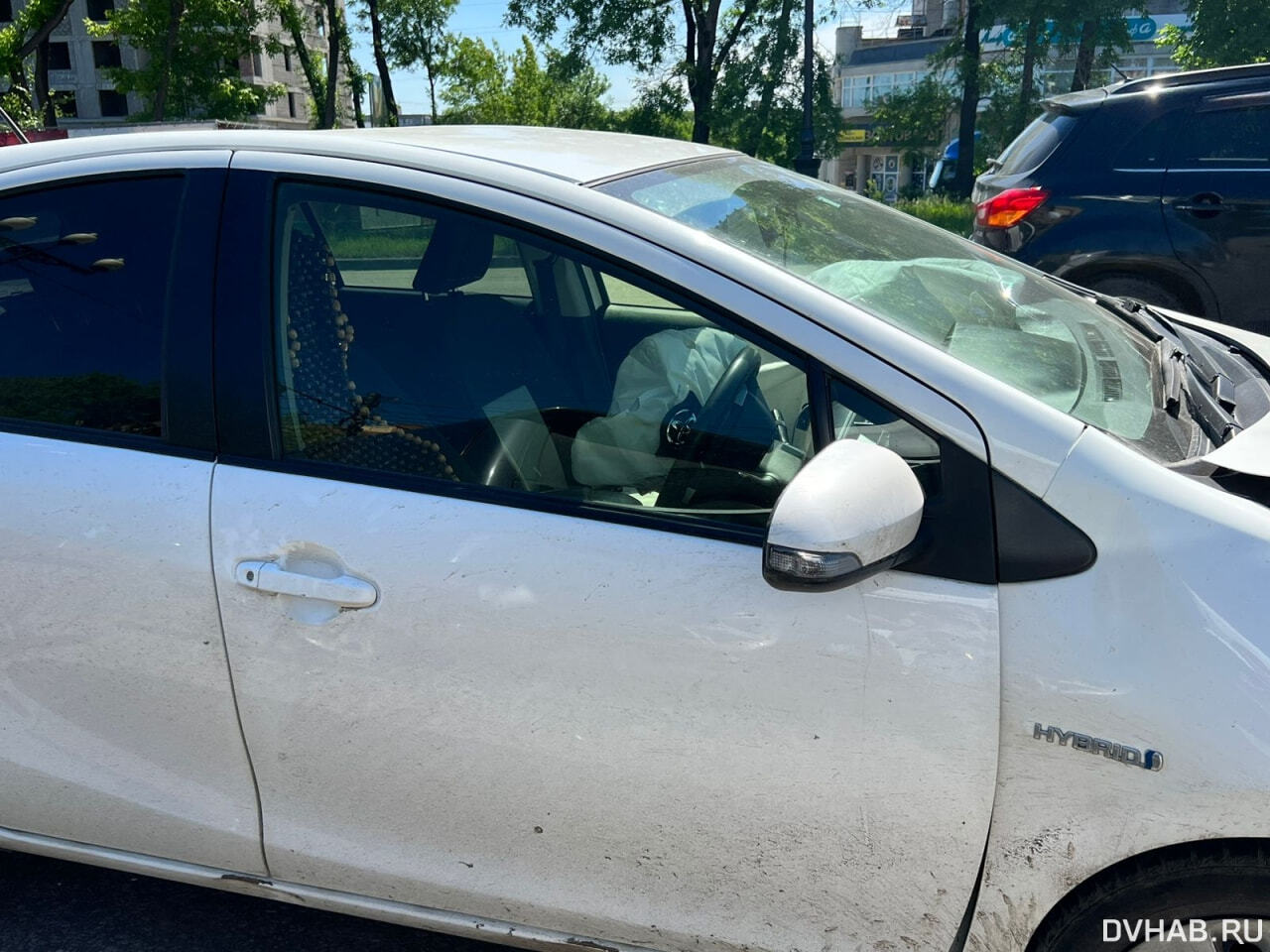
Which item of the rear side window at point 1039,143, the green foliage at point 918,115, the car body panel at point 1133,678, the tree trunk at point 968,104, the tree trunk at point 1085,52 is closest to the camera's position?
the car body panel at point 1133,678

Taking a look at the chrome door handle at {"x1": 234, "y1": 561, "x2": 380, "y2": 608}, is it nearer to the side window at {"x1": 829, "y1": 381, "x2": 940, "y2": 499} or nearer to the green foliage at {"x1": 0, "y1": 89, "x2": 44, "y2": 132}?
the side window at {"x1": 829, "y1": 381, "x2": 940, "y2": 499}

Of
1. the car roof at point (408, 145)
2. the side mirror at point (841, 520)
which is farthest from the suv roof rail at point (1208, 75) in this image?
the side mirror at point (841, 520)

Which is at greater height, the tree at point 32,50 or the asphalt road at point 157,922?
the tree at point 32,50

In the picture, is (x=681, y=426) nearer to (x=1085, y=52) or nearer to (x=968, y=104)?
(x=1085, y=52)

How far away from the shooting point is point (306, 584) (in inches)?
75.4

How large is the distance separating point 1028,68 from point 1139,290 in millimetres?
24850

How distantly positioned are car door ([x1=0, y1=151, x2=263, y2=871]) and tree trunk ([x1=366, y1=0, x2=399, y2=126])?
33.6 meters

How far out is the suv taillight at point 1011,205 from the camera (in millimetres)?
6184

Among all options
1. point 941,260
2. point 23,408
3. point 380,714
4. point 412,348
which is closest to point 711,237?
point 412,348

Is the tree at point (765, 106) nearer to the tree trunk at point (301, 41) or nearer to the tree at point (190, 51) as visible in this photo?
the tree trunk at point (301, 41)

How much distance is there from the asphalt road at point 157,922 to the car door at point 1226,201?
523cm

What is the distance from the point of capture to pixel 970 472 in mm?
1729

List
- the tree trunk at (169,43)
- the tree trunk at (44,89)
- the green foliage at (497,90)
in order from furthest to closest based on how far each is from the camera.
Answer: the green foliage at (497,90) → the tree trunk at (44,89) → the tree trunk at (169,43)

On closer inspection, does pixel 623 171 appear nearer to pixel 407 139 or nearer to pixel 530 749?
pixel 407 139
